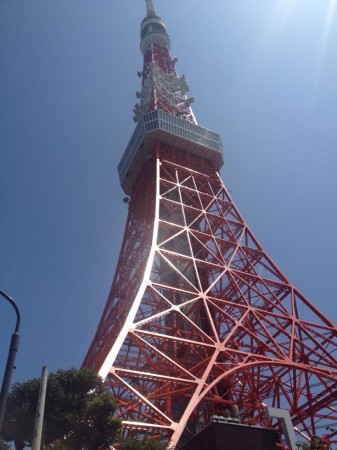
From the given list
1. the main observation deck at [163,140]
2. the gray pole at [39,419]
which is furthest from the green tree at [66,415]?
the main observation deck at [163,140]

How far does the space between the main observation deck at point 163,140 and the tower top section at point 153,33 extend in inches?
599

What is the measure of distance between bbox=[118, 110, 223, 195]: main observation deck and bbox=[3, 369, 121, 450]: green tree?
1893cm

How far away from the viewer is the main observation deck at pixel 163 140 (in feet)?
A: 89.6

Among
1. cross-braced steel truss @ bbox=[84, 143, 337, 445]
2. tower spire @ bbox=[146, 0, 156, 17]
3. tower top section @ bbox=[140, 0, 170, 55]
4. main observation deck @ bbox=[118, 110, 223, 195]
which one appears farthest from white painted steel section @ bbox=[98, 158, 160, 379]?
tower spire @ bbox=[146, 0, 156, 17]

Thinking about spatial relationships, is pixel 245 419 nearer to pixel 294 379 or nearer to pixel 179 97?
pixel 294 379

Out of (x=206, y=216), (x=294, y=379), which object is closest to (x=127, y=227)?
(x=206, y=216)

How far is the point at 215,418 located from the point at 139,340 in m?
3.34

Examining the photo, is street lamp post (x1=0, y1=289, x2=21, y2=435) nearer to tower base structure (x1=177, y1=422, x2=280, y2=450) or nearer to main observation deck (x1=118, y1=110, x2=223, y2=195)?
tower base structure (x1=177, y1=422, x2=280, y2=450)

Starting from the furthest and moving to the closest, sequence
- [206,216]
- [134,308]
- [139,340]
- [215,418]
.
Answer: [206,216]
[134,308]
[139,340]
[215,418]

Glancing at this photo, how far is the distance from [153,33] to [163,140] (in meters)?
17.9

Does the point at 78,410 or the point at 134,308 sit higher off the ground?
the point at 134,308

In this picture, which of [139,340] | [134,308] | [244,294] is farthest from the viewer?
[244,294]

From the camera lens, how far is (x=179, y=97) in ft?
113

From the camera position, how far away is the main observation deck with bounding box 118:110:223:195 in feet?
89.6
